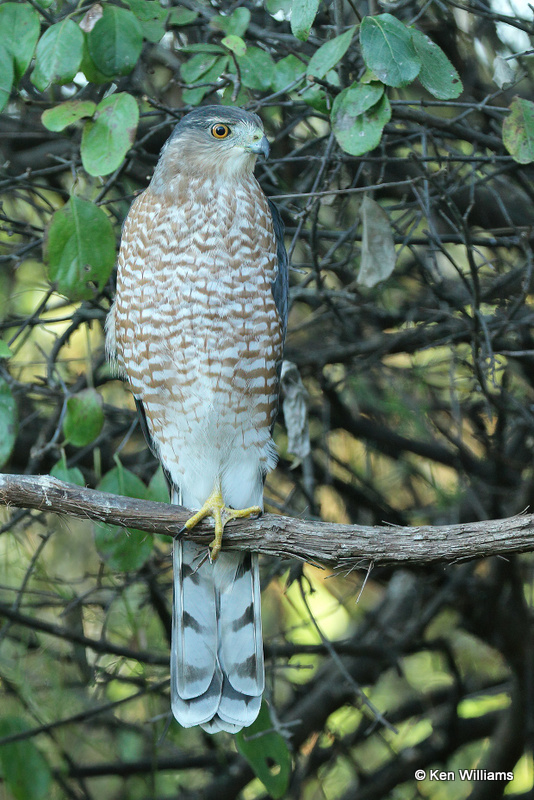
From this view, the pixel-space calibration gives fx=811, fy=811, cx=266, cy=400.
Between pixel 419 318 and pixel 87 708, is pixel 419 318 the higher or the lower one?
the higher one

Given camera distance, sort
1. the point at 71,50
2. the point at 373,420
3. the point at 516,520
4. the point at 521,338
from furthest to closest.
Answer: the point at 373,420 → the point at 521,338 → the point at 71,50 → the point at 516,520

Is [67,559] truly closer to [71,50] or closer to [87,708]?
[87,708]

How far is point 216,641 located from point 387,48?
2.25m

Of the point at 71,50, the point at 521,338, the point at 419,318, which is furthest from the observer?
the point at 419,318

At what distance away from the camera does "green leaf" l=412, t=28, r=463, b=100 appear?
2660 mm

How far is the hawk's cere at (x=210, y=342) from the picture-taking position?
10.0ft

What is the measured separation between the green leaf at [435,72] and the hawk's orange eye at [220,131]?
2.56 ft

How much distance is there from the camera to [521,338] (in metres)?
3.97

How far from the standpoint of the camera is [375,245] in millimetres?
3135

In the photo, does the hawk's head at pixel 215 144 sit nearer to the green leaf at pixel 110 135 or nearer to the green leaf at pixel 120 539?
the green leaf at pixel 110 135

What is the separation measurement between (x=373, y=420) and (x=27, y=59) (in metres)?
2.80

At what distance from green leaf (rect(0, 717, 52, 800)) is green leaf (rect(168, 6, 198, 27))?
9.70 feet

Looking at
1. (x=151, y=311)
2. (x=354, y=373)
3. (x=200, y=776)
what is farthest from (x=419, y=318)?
(x=200, y=776)

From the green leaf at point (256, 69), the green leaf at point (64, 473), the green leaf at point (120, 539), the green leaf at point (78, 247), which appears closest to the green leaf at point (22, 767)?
the green leaf at point (120, 539)
